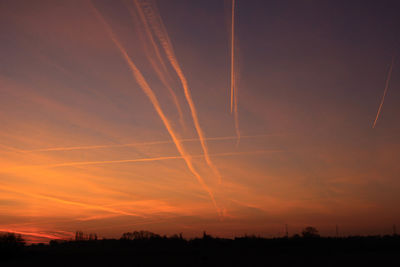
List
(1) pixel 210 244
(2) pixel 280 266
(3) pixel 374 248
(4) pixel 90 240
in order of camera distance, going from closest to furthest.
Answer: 1. (2) pixel 280 266
2. (3) pixel 374 248
3. (1) pixel 210 244
4. (4) pixel 90 240

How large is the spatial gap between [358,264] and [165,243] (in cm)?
5066

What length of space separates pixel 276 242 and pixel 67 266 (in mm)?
52368

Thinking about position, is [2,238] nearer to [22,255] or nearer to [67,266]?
[22,255]

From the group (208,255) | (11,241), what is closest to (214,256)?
(208,255)

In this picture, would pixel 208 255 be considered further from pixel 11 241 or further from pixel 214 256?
pixel 11 241

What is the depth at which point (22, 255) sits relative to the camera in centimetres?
5394

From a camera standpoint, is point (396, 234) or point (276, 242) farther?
point (396, 234)

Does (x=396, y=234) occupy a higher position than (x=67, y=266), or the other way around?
(x=396, y=234)

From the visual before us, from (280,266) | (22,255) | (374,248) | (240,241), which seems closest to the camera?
(280,266)

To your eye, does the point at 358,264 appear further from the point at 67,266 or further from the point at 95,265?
the point at 67,266

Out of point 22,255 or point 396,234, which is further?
point 396,234

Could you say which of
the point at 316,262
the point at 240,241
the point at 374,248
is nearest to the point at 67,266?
the point at 316,262

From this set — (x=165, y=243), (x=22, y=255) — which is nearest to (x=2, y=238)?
(x=22, y=255)

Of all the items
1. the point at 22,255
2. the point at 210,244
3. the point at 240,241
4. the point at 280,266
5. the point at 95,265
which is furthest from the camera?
the point at 240,241
